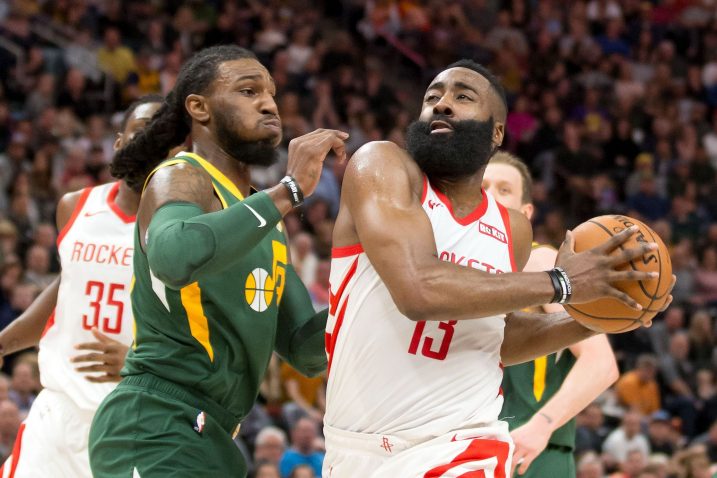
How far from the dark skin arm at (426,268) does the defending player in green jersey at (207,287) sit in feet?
1.07

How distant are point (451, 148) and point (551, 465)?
2.12 meters

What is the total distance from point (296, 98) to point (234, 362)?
37.6 ft

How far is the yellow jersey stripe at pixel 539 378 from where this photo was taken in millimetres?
5941

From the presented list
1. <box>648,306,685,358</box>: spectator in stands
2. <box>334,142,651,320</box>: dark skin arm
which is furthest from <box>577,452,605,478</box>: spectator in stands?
<box>334,142,651,320</box>: dark skin arm

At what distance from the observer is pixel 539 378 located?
19.6ft

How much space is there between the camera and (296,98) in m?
15.8

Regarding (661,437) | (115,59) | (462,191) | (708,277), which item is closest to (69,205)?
(462,191)

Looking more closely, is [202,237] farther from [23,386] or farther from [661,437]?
[661,437]

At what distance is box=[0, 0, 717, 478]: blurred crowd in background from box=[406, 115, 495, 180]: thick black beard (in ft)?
18.4

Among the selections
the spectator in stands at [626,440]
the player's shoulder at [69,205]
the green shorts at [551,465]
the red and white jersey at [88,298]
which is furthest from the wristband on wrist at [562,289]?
the spectator in stands at [626,440]

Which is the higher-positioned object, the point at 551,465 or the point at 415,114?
the point at 551,465

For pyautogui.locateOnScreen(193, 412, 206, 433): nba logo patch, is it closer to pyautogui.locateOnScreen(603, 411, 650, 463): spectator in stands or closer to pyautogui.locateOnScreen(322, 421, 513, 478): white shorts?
pyautogui.locateOnScreen(322, 421, 513, 478): white shorts

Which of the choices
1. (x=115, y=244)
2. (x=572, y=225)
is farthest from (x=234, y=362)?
(x=572, y=225)

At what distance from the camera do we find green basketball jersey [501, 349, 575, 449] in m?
5.88
